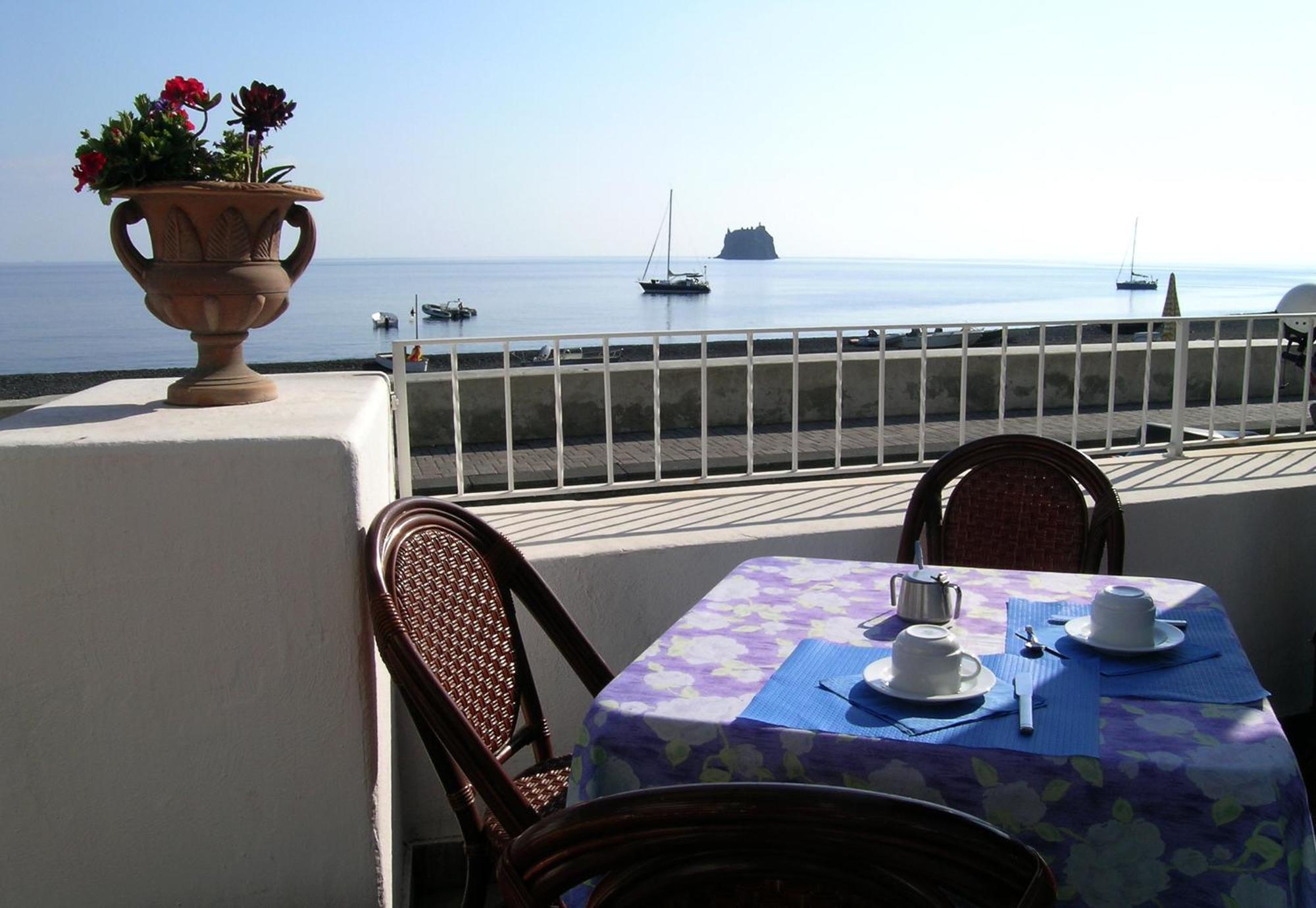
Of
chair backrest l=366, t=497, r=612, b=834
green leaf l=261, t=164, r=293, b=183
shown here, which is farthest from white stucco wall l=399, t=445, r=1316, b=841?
green leaf l=261, t=164, r=293, b=183

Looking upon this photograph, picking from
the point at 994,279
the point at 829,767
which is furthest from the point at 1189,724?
the point at 994,279

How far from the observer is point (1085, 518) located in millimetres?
2764

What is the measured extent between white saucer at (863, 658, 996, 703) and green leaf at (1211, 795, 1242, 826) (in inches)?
13.0

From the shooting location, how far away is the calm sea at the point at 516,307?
35.0 meters

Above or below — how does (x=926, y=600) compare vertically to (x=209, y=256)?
below

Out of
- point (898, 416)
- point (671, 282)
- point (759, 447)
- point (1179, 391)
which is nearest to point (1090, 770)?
point (1179, 391)

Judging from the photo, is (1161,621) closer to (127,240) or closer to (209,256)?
(209,256)

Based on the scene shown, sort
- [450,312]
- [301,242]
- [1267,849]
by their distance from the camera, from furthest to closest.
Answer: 1. [450,312]
2. [301,242]
3. [1267,849]

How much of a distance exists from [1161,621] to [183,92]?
6.69 ft

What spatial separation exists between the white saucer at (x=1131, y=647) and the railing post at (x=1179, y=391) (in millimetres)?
2386

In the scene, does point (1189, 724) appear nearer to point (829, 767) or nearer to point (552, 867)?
point (829, 767)

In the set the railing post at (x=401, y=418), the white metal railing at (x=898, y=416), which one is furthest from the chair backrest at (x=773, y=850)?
the white metal railing at (x=898, y=416)

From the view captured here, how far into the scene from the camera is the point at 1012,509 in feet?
9.23

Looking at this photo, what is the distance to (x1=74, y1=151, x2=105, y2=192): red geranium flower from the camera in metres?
1.90
